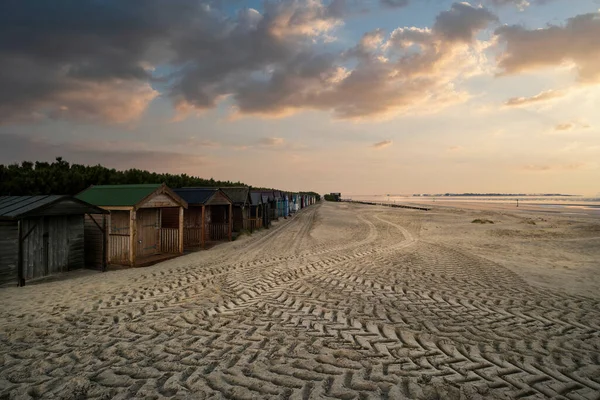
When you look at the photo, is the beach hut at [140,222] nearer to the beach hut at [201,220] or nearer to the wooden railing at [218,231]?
the beach hut at [201,220]

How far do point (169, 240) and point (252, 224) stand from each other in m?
13.0

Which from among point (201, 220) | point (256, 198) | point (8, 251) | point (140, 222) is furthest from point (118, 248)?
point (256, 198)

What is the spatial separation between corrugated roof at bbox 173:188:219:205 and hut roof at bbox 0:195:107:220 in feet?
21.6

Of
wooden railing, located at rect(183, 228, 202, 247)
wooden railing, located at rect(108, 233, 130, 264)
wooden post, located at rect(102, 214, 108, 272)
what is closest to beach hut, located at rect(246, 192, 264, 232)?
wooden railing, located at rect(183, 228, 202, 247)

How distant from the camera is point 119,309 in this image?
27.0 feet

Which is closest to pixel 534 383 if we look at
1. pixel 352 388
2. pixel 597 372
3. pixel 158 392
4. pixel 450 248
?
pixel 597 372

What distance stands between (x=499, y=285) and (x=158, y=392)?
11.3 meters

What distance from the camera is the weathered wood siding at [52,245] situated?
11.4 meters

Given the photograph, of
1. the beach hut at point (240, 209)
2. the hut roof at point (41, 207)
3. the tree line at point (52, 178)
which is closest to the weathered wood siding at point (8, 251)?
the hut roof at point (41, 207)

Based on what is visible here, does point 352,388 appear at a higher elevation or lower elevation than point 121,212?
lower

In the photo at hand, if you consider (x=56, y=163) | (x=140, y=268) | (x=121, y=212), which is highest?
(x=56, y=163)

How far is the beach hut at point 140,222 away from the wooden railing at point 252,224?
10434 mm

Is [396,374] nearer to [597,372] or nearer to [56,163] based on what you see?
[597,372]

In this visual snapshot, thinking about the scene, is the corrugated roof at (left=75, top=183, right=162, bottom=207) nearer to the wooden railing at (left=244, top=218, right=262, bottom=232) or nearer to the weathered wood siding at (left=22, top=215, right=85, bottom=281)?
the weathered wood siding at (left=22, top=215, right=85, bottom=281)
